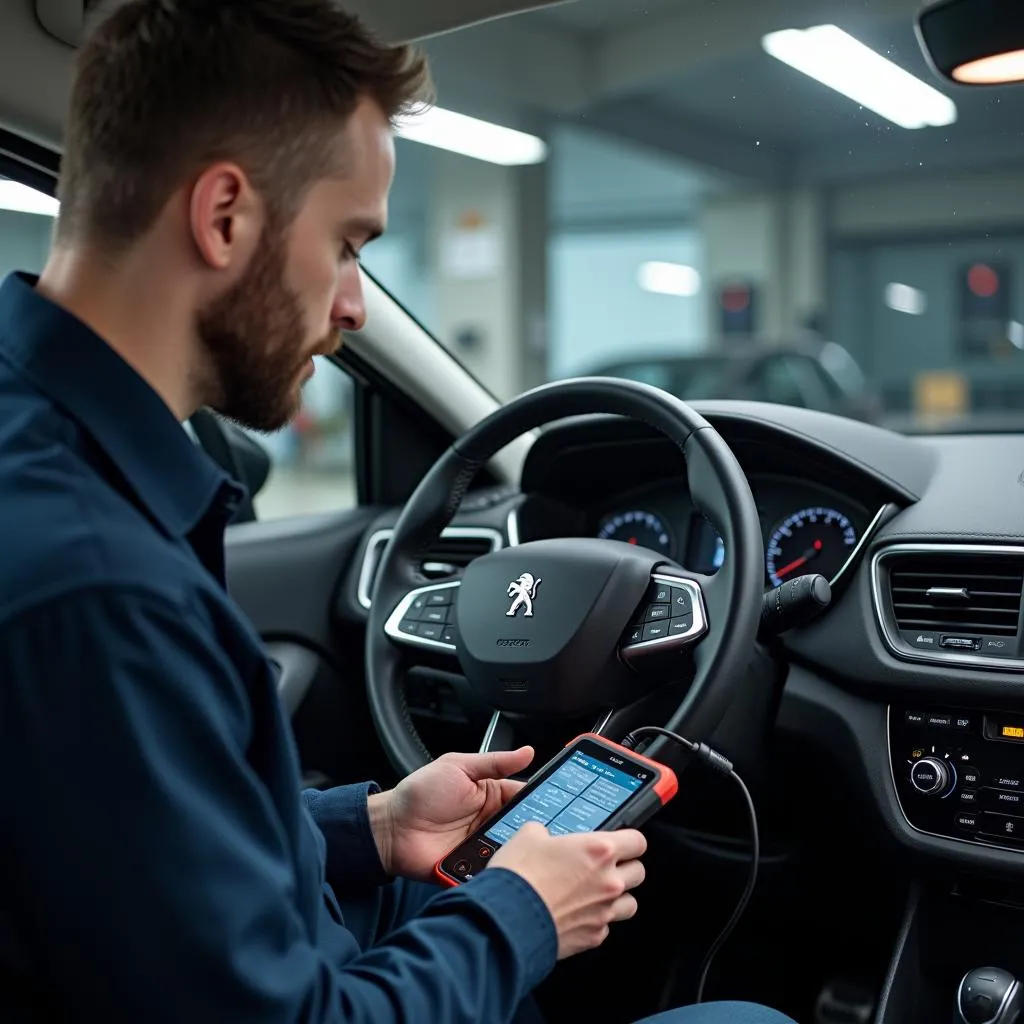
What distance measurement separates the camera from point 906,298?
15219mm

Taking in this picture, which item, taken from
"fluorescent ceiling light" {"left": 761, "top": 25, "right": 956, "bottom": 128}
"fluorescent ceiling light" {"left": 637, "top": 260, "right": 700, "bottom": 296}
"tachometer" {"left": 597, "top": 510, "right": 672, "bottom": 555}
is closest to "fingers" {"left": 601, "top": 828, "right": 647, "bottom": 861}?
"tachometer" {"left": 597, "top": 510, "right": 672, "bottom": 555}

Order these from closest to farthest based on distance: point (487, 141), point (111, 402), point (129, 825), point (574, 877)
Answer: point (129, 825) < point (111, 402) < point (574, 877) < point (487, 141)

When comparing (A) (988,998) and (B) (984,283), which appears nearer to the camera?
(A) (988,998)

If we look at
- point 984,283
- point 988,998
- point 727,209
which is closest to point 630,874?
point 988,998

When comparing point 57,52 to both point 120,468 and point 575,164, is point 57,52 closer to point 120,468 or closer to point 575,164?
point 120,468

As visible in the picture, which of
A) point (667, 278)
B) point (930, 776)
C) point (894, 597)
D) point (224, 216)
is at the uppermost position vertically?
point (667, 278)

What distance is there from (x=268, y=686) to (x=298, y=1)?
1.80 ft

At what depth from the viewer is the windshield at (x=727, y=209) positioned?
2180 mm

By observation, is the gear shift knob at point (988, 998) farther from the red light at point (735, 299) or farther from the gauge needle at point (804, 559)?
the red light at point (735, 299)

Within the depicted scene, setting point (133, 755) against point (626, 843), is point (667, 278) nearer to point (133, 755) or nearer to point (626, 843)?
point (626, 843)

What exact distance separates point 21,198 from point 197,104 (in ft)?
3.80

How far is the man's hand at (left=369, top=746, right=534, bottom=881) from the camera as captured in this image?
132 cm

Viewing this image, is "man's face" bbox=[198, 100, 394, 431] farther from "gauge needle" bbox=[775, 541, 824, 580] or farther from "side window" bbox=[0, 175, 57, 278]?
"gauge needle" bbox=[775, 541, 824, 580]

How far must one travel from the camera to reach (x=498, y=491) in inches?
87.8
